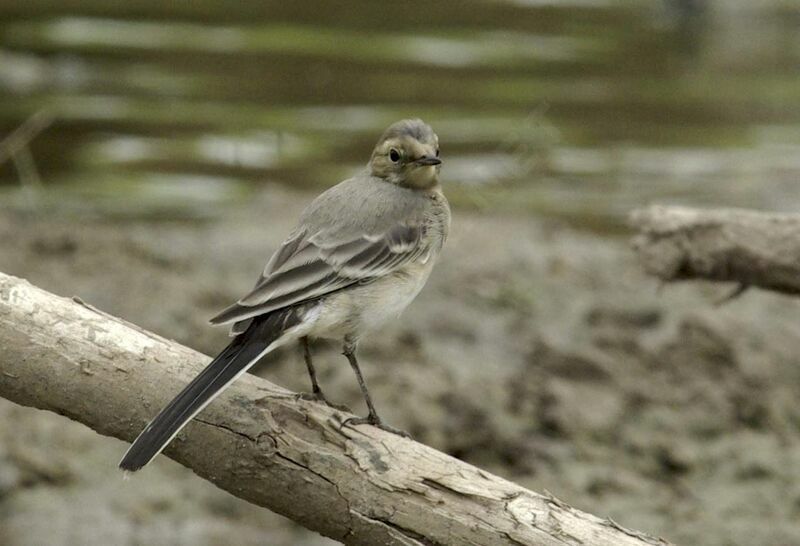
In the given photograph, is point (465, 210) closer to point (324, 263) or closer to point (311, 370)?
point (311, 370)

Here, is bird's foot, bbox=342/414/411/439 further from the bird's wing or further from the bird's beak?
the bird's beak

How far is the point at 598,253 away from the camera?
1052 cm

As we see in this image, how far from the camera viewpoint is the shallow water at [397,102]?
11.9 metres

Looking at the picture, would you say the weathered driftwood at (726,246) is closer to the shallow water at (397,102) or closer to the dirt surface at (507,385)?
the dirt surface at (507,385)

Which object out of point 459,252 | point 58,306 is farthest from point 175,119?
point 58,306

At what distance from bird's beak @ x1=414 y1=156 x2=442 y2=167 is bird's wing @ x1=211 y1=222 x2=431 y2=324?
31 cm

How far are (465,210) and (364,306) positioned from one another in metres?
5.58

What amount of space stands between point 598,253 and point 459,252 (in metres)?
0.99

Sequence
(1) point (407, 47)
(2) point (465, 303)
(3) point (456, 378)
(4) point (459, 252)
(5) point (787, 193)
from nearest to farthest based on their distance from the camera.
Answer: (3) point (456, 378)
(2) point (465, 303)
(4) point (459, 252)
(5) point (787, 193)
(1) point (407, 47)

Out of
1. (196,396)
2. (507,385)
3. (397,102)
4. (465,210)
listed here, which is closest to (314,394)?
(196,396)

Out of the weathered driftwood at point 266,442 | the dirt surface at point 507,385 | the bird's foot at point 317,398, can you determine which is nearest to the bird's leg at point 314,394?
the bird's foot at point 317,398

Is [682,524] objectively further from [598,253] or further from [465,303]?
[598,253]

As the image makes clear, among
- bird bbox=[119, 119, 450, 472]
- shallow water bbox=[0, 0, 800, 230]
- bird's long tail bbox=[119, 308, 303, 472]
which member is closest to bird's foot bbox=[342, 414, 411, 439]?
bird bbox=[119, 119, 450, 472]

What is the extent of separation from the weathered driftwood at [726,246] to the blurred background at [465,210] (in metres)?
1.40
